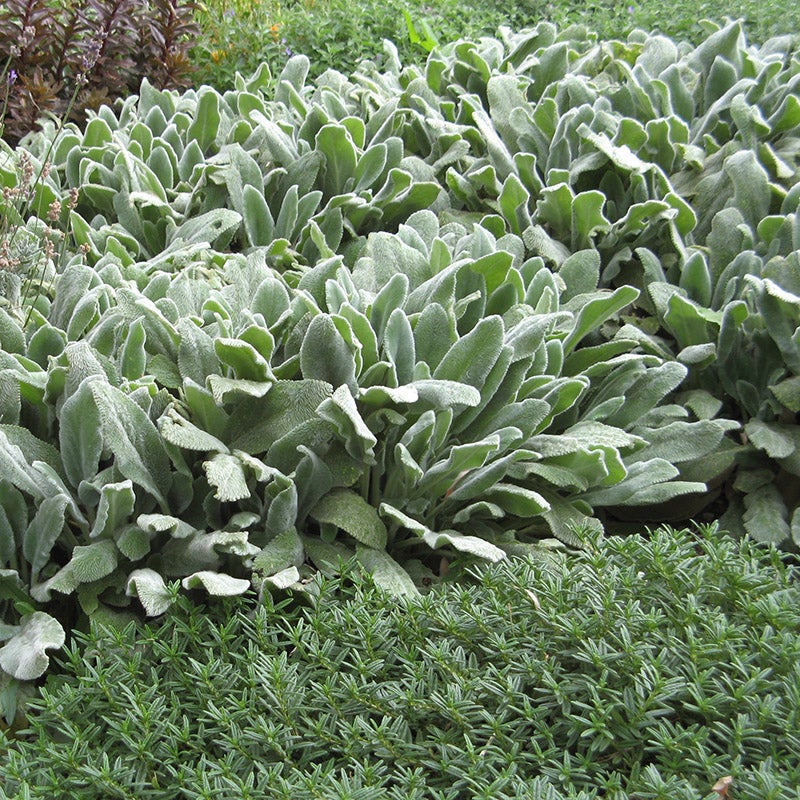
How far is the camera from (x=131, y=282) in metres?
3.24

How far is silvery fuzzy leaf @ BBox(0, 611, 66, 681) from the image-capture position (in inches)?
85.5

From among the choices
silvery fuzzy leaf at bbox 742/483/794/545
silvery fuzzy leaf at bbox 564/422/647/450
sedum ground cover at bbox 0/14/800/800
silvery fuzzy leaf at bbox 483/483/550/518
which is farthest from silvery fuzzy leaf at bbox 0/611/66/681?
silvery fuzzy leaf at bbox 742/483/794/545

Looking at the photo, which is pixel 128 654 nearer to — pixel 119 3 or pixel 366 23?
pixel 119 3

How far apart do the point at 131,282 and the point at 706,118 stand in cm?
277

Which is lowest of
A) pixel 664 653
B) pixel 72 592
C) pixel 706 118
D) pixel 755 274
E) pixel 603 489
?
pixel 72 592

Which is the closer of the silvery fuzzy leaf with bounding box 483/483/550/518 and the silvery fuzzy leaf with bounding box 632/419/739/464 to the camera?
the silvery fuzzy leaf with bounding box 483/483/550/518

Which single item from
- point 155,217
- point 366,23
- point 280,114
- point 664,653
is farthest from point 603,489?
point 366,23

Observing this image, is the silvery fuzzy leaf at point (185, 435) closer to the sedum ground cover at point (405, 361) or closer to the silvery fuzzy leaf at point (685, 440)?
the sedum ground cover at point (405, 361)

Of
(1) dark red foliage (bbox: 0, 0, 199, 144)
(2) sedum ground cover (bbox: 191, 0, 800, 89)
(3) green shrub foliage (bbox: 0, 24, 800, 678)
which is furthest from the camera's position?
(2) sedum ground cover (bbox: 191, 0, 800, 89)

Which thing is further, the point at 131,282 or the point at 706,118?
the point at 706,118

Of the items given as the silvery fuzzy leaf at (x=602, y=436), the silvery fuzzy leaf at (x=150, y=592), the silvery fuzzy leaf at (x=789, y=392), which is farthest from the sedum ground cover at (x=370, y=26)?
the silvery fuzzy leaf at (x=150, y=592)

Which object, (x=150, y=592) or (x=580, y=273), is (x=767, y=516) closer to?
(x=580, y=273)

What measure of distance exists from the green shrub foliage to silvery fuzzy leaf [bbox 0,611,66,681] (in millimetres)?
11

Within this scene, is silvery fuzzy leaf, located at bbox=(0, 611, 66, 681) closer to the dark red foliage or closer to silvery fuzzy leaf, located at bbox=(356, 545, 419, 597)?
silvery fuzzy leaf, located at bbox=(356, 545, 419, 597)
